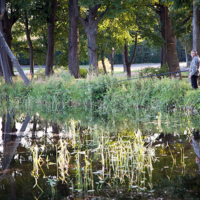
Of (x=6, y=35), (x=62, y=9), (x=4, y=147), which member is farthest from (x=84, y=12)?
(x=4, y=147)

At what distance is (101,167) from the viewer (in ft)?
17.0

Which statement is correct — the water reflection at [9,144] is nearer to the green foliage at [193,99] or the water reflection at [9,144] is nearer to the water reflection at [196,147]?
the water reflection at [196,147]

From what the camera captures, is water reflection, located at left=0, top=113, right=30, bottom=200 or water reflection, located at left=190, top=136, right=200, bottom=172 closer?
water reflection, located at left=0, top=113, right=30, bottom=200

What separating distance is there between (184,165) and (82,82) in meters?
10.1

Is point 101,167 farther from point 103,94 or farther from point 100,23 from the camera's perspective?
point 100,23

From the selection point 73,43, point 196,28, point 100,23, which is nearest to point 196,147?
point 196,28

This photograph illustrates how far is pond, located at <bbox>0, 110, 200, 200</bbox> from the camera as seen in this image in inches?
164

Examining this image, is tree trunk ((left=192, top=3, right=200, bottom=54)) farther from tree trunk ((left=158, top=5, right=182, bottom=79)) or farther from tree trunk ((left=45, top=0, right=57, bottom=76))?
tree trunk ((left=45, top=0, right=57, bottom=76))

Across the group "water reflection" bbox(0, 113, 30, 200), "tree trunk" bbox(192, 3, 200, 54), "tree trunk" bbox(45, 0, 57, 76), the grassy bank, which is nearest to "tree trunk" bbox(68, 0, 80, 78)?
the grassy bank

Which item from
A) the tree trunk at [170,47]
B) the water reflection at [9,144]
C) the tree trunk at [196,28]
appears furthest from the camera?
the tree trunk at [170,47]

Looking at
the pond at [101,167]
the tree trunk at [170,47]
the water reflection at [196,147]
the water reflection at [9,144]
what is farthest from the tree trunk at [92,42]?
the water reflection at [196,147]

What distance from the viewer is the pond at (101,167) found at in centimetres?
416

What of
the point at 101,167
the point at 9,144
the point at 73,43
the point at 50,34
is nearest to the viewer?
the point at 101,167

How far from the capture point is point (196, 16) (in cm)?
1405
